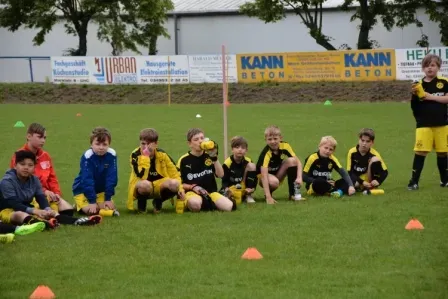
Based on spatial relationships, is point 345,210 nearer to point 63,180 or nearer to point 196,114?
point 63,180

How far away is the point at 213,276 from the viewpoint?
311 inches

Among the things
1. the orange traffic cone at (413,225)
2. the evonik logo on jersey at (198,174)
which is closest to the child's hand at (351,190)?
the evonik logo on jersey at (198,174)

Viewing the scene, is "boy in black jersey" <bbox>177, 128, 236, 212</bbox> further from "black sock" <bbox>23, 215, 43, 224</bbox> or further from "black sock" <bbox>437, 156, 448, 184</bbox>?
"black sock" <bbox>437, 156, 448, 184</bbox>

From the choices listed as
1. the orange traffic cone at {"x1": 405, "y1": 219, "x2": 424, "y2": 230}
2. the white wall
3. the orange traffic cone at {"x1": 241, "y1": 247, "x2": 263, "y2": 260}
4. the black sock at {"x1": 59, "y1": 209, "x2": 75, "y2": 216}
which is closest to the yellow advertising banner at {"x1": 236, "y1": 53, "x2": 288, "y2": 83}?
the white wall

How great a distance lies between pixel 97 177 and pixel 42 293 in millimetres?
4423

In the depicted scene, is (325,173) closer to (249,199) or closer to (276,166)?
(276,166)

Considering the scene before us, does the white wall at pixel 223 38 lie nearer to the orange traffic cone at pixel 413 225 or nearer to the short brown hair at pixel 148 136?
Answer: the short brown hair at pixel 148 136

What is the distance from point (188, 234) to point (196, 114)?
21.3m

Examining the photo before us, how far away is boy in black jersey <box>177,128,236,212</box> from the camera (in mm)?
11711

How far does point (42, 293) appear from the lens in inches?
286

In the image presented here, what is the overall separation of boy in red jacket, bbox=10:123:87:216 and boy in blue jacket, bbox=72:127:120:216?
9.8 inches

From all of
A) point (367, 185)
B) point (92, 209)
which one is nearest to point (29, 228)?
point (92, 209)

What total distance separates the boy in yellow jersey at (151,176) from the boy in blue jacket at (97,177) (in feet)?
0.94

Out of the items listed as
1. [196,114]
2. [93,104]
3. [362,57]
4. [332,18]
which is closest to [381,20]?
[332,18]
